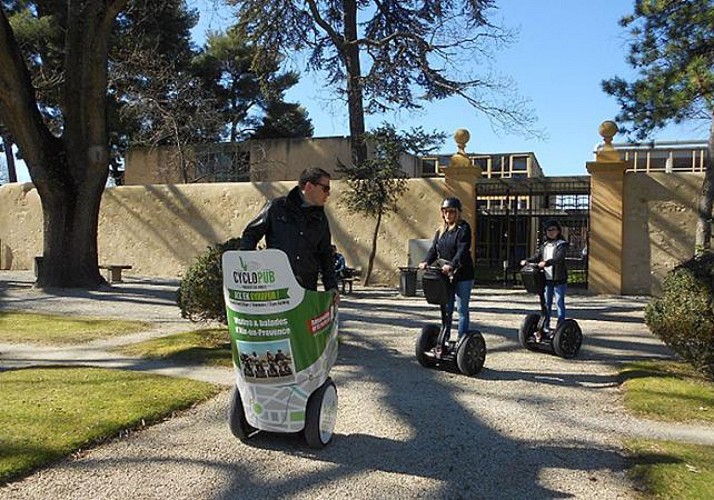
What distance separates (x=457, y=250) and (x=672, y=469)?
3.06 metres

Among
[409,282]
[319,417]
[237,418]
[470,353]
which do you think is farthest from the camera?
[409,282]

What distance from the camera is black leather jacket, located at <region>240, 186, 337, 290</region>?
4.54 meters

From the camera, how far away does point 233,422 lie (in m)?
4.53

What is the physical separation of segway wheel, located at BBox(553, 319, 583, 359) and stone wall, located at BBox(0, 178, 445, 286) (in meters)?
9.06

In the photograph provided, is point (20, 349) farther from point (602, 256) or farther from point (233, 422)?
point (602, 256)

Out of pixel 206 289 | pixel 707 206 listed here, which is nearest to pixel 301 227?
pixel 206 289

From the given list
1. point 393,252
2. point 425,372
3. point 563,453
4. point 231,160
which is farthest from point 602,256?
point 231,160

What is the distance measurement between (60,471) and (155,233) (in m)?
16.8

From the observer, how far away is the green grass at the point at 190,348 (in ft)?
24.5

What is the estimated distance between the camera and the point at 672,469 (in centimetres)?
412

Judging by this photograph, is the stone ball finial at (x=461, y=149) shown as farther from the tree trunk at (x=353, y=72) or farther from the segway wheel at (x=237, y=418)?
the segway wheel at (x=237, y=418)

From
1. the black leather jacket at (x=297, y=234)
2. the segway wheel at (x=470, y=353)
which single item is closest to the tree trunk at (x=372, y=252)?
the segway wheel at (x=470, y=353)

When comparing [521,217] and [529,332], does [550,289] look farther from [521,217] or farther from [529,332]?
[521,217]

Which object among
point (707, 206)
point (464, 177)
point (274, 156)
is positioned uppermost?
point (274, 156)
